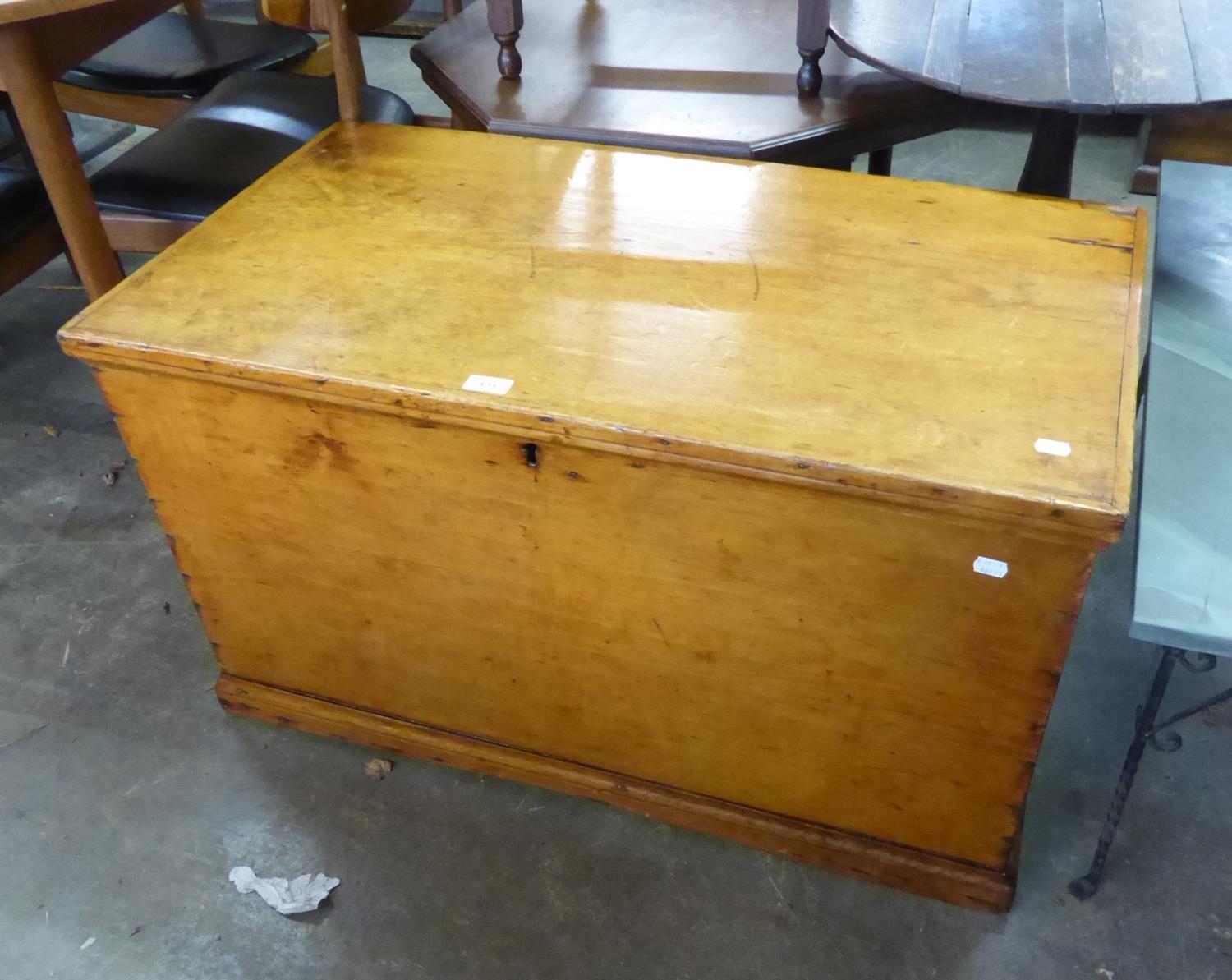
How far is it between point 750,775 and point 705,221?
664 millimetres

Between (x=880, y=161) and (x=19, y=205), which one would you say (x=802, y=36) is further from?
(x=19, y=205)

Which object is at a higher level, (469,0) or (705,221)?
(705,221)

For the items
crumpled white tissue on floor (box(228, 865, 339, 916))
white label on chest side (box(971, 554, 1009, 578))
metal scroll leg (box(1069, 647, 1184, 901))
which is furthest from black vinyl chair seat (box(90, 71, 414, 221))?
metal scroll leg (box(1069, 647, 1184, 901))

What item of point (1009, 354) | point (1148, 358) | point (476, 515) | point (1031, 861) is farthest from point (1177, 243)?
point (476, 515)

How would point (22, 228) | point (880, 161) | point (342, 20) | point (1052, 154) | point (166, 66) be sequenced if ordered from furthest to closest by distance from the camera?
point (166, 66), point (880, 161), point (22, 228), point (1052, 154), point (342, 20)

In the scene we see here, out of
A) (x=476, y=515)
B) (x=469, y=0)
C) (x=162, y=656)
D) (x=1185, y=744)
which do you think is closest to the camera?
(x=476, y=515)

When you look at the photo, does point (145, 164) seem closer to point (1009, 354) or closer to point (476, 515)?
point (476, 515)

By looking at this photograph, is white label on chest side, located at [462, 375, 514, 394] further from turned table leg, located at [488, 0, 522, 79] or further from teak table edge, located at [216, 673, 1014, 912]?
turned table leg, located at [488, 0, 522, 79]

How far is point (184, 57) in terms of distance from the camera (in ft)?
7.23

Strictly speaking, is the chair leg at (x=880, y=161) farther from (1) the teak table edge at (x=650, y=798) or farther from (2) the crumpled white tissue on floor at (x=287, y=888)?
(2) the crumpled white tissue on floor at (x=287, y=888)

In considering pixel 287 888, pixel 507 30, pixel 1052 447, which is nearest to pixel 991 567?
pixel 1052 447

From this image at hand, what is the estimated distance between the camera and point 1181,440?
3.66 ft

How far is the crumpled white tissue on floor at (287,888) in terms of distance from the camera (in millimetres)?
1234

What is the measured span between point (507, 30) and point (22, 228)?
0.86 metres
